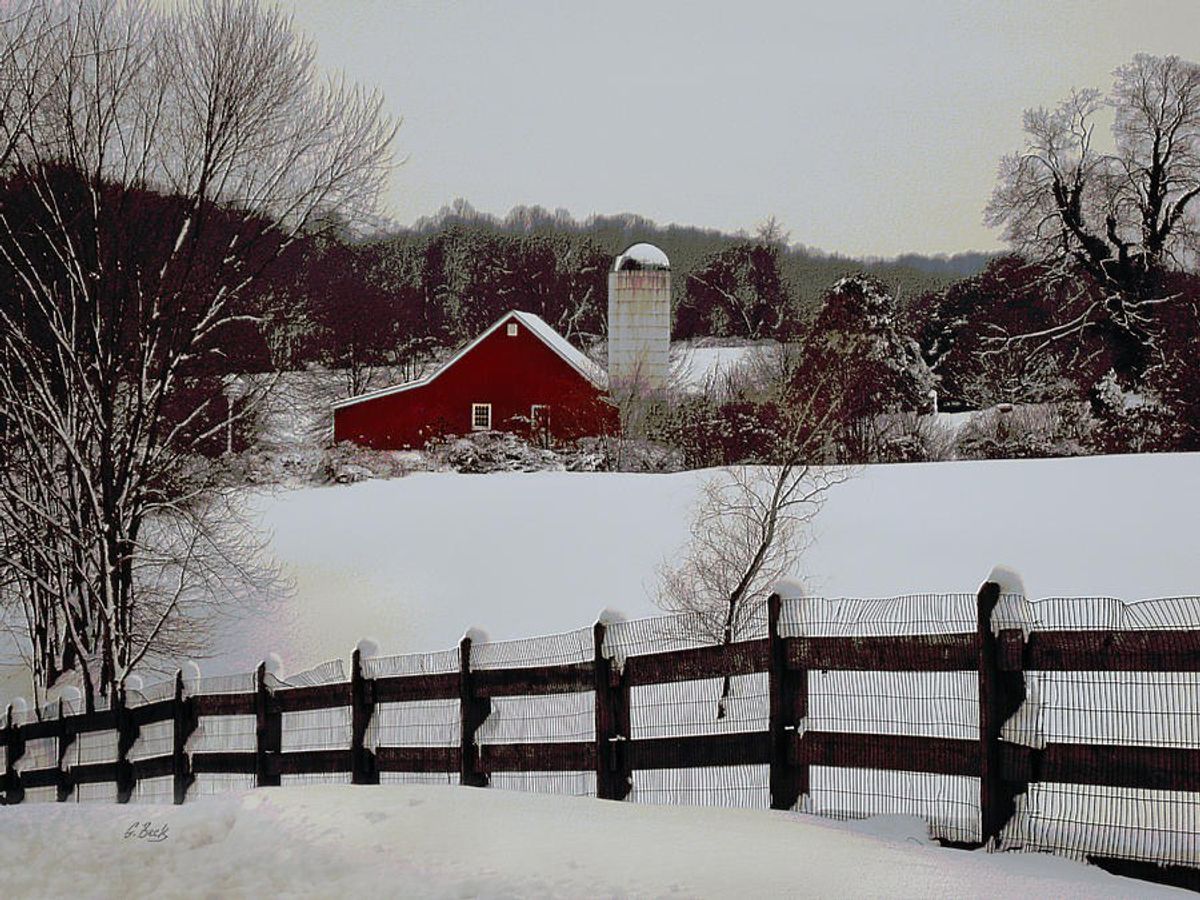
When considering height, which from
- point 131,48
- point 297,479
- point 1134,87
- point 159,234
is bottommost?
point 297,479

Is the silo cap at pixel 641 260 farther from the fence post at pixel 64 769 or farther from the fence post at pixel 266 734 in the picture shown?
the fence post at pixel 266 734

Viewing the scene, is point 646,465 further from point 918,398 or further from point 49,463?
point 49,463

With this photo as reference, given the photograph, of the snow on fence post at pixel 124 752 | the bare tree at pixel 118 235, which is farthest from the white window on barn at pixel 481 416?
the snow on fence post at pixel 124 752

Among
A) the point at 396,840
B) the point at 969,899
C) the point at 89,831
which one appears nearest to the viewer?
the point at 969,899

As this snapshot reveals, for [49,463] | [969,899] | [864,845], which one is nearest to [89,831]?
[864,845]

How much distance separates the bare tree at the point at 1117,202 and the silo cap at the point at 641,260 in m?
10.3

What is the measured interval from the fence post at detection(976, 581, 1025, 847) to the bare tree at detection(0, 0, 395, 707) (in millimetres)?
13482

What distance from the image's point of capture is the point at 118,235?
1755 cm

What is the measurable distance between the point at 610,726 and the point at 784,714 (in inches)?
51.8

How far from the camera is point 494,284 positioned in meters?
55.2

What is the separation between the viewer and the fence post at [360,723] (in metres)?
9.34

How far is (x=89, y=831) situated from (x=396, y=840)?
2806mm

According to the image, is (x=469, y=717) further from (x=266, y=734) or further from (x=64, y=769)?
(x=64, y=769)

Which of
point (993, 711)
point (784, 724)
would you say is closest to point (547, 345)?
point (784, 724)
